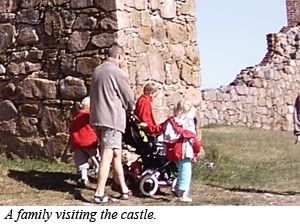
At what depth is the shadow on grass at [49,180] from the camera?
9.26 meters

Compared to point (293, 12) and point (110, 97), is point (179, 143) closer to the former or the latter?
point (110, 97)

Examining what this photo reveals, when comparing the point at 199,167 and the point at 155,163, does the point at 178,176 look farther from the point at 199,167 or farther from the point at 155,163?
the point at 199,167

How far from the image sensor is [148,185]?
365 inches

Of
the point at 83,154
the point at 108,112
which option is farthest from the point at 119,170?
the point at 83,154

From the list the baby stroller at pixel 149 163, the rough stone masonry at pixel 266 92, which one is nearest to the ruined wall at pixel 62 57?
the baby stroller at pixel 149 163

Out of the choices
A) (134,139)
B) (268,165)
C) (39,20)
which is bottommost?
(268,165)

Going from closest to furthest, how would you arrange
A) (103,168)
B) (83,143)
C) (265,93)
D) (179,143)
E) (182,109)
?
(103,168) < (179,143) < (182,109) < (83,143) < (265,93)

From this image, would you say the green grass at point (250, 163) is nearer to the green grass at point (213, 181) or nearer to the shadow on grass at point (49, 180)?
the green grass at point (213, 181)

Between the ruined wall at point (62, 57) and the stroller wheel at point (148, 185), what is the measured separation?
1817 mm

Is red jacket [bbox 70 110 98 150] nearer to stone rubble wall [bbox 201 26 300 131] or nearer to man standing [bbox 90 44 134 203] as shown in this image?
man standing [bbox 90 44 134 203]

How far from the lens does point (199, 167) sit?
11.5 meters

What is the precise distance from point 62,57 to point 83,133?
166cm

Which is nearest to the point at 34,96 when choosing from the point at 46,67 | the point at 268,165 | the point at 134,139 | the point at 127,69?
the point at 46,67
